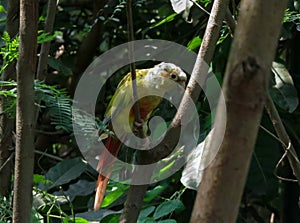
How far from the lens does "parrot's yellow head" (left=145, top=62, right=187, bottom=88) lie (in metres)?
1.43

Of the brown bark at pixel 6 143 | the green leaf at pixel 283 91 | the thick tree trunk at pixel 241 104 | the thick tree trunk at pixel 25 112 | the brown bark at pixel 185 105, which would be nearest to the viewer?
the thick tree trunk at pixel 241 104

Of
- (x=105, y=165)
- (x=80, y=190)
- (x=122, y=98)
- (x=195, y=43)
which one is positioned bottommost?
(x=80, y=190)

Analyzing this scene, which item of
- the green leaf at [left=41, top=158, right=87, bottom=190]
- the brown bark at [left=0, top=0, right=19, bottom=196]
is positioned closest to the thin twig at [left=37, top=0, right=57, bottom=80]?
the brown bark at [left=0, top=0, right=19, bottom=196]

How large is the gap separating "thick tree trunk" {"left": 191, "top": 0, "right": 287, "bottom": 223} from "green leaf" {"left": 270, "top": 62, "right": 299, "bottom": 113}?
1.15 m

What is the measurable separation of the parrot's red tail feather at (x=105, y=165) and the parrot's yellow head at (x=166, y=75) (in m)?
0.17

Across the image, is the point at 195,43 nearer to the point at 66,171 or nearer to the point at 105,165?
the point at 105,165

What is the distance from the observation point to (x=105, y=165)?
138 cm

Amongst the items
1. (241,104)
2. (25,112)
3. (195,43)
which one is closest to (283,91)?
(195,43)

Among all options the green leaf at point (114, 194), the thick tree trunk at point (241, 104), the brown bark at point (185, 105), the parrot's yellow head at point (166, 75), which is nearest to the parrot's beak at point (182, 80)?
the parrot's yellow head at point (166, 75)

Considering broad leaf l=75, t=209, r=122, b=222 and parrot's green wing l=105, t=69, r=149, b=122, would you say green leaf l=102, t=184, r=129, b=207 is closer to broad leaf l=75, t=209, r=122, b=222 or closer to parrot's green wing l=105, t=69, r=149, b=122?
broad leaf l=75, t=209, r=122, b=222

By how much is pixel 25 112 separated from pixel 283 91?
975mm

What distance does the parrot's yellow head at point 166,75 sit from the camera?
1435mm

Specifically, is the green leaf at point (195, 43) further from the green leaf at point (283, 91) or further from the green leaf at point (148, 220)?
the green leaf at point (148, 220)

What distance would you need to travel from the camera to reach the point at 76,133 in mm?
941
